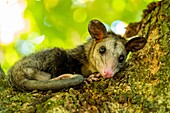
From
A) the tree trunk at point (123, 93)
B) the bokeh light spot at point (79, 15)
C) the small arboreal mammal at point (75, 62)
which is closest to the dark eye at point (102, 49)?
the small arboreal mammal at point (75, 62)

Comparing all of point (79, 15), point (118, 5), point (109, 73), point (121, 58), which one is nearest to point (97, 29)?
point (121, 58)

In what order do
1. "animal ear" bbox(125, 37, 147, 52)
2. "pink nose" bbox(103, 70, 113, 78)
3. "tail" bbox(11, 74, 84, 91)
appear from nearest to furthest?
1. "tail" bbox(11, 74, 84, 91)
2. "pink nose" bbox(103, 70, 113, 78)
3. "animal ear" bbox(125, 37, 147, 52)

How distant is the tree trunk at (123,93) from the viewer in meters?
2.70

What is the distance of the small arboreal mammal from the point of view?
3180 millimetres

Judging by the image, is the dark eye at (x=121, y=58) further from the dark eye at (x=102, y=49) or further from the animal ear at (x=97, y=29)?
the animal ear at (x=97, y=29)

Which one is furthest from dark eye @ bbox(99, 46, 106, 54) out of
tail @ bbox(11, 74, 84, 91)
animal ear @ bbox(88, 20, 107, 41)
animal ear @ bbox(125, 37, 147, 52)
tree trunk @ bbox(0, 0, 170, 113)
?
tail @ bbox(11, 74, 84, 91)

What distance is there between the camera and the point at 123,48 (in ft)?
14.3

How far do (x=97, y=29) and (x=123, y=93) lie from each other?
4.92 feet

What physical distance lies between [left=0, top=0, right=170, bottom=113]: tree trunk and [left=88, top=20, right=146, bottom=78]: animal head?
597 mm

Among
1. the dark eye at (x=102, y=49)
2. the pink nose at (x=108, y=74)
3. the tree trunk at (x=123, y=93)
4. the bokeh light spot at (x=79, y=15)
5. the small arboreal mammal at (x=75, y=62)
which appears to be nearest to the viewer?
the tree trunk at (x=123, y=93)

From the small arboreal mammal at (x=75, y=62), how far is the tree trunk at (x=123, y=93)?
0.11 metres

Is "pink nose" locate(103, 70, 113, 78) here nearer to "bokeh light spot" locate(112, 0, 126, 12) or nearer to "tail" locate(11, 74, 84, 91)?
"tail" locate(11, 74, 84, 91)

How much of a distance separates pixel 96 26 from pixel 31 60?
919mm

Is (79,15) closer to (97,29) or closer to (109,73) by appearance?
(97,29)
